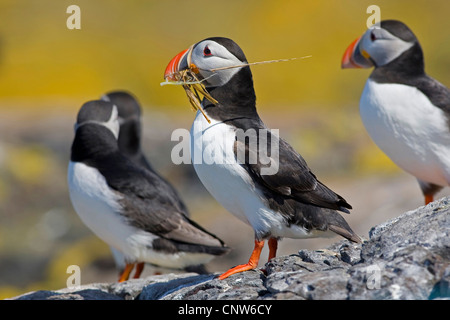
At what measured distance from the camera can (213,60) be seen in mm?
5719

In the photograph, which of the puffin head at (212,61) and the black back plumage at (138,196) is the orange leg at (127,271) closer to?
the black back plumage at (138,196)

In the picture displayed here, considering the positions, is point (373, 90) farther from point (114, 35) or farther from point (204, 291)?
point (114, 35)

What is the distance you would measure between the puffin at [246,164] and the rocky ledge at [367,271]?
0.63 feet

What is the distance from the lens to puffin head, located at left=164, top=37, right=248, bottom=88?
5723mm

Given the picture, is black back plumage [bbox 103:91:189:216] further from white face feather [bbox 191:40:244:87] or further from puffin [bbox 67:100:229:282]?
white face feather [bbox 191:40:244:87]

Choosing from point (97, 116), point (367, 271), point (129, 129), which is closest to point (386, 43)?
point (97, 116)

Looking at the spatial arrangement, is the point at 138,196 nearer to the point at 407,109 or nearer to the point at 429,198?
the point at 407,109

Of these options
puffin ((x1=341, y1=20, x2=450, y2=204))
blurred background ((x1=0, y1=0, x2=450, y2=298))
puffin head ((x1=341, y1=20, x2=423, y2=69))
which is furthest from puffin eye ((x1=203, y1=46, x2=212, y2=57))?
blurred background ((x1=0, y1=0, x2=450, y2=298))

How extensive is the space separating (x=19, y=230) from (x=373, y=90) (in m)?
8.15

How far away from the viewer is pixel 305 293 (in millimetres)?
4469

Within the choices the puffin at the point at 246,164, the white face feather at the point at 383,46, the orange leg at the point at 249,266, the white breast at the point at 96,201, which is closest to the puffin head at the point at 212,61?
the puffin at the point at 246,164

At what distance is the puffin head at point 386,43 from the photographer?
8.33 metres

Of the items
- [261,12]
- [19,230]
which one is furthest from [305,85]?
[19,230]

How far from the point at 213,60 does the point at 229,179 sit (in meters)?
0.95
